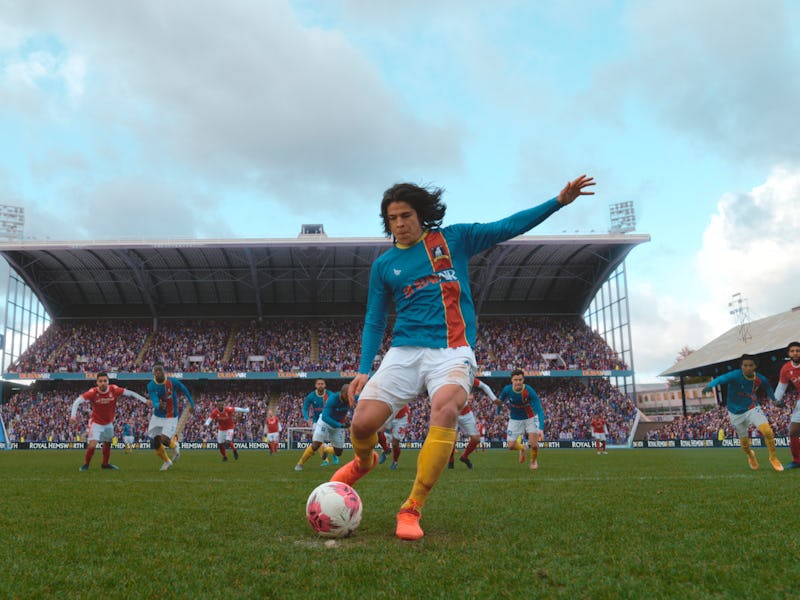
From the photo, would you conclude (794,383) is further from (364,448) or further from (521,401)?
(364,448)

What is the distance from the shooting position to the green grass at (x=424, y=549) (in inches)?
117

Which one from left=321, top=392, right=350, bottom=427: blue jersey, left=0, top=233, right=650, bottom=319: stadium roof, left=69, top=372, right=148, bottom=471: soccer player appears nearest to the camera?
left=69, top=372, right=148, bottom=471: soccer player

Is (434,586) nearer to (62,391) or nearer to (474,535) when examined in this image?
(474,535)

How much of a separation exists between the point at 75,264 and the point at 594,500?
→ 4231 centimetres

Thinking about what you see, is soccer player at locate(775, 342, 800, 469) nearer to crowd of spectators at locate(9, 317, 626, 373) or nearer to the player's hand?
the player's hand

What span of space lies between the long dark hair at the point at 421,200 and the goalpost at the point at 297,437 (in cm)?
3198

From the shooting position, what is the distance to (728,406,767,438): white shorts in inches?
466

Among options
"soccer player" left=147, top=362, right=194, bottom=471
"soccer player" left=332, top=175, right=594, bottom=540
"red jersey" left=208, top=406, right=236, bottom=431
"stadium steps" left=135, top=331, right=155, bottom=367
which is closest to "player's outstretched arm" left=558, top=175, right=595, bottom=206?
"soccer player" left=332, top=175, right=594, bottom=540

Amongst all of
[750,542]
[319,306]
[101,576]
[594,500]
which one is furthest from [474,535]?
[319,306]

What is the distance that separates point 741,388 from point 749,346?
32873 mm

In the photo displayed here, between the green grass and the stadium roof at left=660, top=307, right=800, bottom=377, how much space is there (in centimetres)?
3582

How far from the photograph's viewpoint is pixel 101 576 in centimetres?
325

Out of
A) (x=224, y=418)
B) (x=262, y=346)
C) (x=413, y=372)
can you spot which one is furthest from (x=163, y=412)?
(x=262, y=346)

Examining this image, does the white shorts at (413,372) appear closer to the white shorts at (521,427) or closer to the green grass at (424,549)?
the green grass at (424,549)
